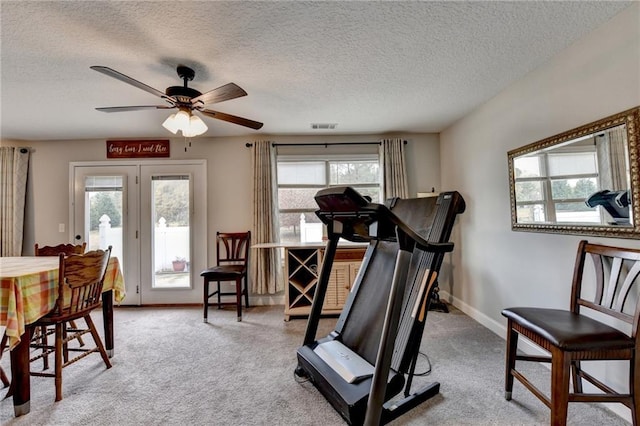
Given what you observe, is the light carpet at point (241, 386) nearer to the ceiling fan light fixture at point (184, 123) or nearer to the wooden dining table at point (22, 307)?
the wooden dining table at point (22, 307)

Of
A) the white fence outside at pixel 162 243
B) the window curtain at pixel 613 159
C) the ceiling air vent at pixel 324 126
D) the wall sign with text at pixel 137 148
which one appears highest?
the ceiling air vent at pixel 324 126

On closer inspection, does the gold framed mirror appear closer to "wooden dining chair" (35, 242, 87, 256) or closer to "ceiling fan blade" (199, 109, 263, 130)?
"ceiling fan blade" (199, 109, 263, 130)

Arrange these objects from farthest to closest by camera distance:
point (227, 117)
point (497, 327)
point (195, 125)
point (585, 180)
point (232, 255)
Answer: point (232, 255), point (497, 327), point (227, 117), point (195, 125), point (585, 180)

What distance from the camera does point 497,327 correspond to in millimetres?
2830

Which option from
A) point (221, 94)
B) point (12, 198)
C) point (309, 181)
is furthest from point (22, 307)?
point (12, 198)

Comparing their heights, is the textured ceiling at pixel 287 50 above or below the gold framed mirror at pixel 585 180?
above

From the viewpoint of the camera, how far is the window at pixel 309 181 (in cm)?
413

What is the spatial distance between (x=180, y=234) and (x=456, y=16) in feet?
13.0

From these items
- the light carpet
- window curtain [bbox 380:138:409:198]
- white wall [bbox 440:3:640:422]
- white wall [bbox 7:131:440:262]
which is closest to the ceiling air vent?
white wall [bbox 7:131:440:262]

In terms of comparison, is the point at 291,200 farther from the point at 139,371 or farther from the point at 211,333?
the point at 139,371

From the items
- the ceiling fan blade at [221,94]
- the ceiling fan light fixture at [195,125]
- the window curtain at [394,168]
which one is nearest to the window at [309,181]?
the window curtain at [394,168]

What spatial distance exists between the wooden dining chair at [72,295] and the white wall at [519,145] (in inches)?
135

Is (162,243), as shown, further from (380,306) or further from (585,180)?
(585,180)

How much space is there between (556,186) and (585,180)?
240mm
